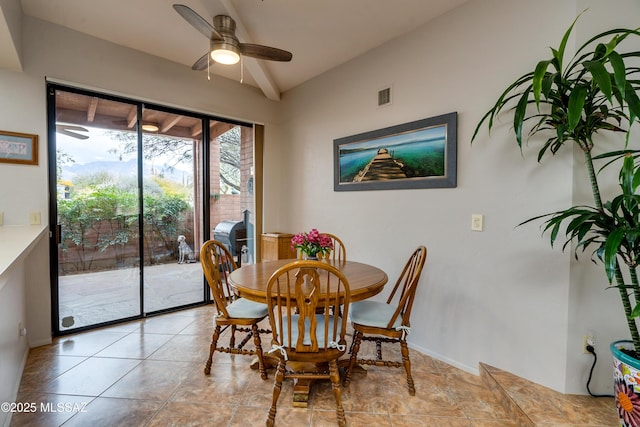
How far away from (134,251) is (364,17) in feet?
11.2

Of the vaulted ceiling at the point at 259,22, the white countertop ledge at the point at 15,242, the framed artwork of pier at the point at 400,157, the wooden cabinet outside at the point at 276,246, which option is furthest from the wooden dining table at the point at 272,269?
the vaulted ceiling at the point at 259,22

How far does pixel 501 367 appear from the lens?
2.13 metres

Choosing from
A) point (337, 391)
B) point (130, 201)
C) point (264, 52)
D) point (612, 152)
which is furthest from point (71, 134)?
point (612, 152)

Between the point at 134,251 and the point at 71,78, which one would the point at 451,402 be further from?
the point at 71,78

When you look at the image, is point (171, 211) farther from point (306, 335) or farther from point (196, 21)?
point (306, 335)

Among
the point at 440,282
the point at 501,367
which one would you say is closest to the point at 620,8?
the point at 440,282

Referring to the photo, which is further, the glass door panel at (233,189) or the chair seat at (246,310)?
the glass door panel at (233,189)

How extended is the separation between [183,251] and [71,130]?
1.71 metres

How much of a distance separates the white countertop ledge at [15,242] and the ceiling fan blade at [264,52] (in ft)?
6.57

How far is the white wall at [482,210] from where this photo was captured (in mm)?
1872

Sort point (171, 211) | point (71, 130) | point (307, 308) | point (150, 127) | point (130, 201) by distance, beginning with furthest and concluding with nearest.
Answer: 1. point (171, 211)
2. point (150, 127)
3. point (130, 201)
4. point (71, 130)
5. point (307, 308)

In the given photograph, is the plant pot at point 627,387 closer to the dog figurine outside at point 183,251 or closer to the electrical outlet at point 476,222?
the electrical outlet at point 476,222

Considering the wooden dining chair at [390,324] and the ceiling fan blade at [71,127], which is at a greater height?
the ceiling fan blade at [71,127]

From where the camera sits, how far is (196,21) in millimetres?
1998
